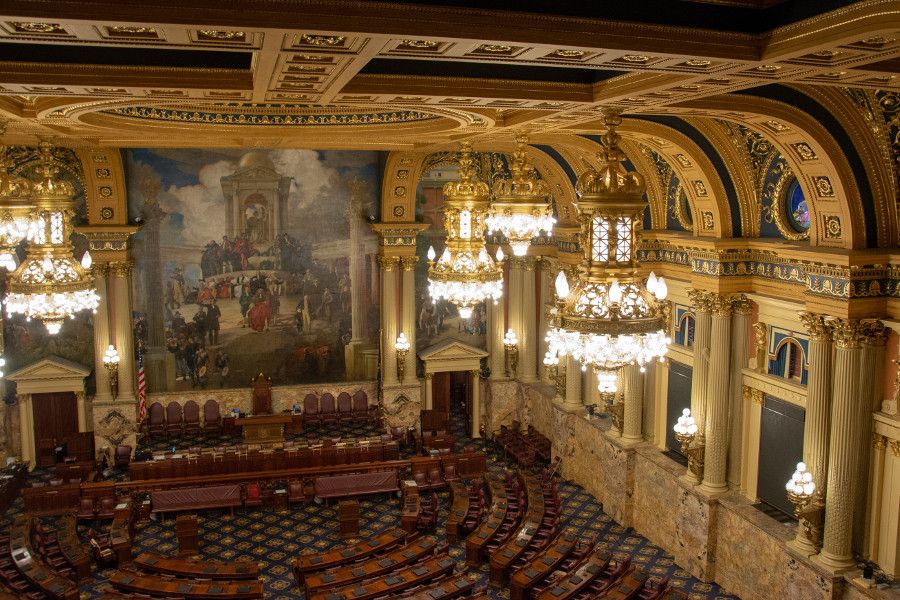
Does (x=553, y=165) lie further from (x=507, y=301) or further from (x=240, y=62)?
(x=240, y=62)

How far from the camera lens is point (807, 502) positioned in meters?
14.1

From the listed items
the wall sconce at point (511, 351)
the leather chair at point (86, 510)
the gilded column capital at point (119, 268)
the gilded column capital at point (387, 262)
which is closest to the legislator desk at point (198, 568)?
the leather chair at point (86, 510)

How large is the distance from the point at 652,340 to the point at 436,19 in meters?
4.25

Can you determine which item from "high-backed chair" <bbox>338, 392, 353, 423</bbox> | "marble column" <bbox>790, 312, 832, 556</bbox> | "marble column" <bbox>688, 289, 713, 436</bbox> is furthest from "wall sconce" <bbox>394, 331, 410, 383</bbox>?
"marble column" <bbox>790, 312, 832, 556</bbox>

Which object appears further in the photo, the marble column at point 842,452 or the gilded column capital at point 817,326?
the gilded column capital at point 817,326

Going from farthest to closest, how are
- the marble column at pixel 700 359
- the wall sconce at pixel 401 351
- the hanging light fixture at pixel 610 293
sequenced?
the wall sconce at pixel 401 351 → the marble column at pixel 700 359 → the hanging light fixture at pixel 610 293

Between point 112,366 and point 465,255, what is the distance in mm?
14809

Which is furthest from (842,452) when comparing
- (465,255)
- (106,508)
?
(106,508)

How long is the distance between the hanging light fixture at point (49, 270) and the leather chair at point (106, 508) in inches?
301

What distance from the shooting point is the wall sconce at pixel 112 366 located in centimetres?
2462

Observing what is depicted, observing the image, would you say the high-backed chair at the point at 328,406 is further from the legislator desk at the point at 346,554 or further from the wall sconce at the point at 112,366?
the legislator desk at the point at 346,554

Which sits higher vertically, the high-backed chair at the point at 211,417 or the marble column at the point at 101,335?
the marble column at the point at 101,335

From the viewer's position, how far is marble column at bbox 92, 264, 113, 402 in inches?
965

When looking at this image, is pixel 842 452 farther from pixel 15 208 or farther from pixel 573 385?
pixel 15 208
